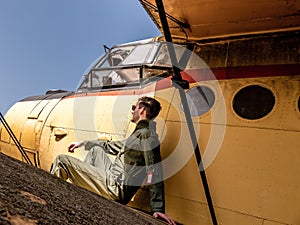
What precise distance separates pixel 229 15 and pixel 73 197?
212 centimetres

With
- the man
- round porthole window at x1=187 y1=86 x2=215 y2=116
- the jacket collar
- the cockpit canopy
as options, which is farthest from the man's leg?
the cockpit canopy

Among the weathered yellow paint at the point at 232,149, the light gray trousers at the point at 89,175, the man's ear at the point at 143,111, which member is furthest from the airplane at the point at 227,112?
the light gray trousers at the point at 89,175

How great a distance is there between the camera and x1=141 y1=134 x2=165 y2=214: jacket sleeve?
2820 mm

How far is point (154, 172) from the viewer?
300 cm

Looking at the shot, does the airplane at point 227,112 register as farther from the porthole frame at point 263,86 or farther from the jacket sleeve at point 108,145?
the jacket sleeve at point 108,145

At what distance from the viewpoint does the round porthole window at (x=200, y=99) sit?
3.20 m

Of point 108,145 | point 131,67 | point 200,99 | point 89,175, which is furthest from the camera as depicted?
point 131,67

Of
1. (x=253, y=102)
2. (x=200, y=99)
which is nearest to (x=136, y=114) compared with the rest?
(x=200, y=99)

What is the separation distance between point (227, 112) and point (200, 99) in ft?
1.08

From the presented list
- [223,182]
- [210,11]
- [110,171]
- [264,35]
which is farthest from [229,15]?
[110,171]

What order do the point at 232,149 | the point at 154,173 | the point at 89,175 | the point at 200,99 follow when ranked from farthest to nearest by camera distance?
the point at 200,99 → the point at 89,175 → the point at 154,173 → the point at 232,149

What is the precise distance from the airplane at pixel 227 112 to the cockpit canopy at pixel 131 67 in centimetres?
5

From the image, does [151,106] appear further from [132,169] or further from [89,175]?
[89,175]

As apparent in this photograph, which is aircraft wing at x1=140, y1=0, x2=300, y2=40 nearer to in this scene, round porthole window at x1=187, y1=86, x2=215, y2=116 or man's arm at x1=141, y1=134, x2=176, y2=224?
round porthole window at x1=187, y1=86, x2=215, y2=116
